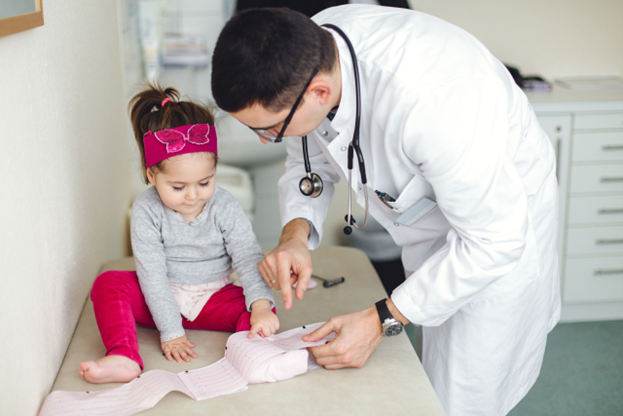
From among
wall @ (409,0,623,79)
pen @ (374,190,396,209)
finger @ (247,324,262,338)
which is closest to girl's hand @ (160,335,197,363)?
finger @ (247,324,262,338)

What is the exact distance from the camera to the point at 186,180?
4.03 ft

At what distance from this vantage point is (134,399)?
0.99 m

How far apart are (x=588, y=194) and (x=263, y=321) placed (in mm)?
1741

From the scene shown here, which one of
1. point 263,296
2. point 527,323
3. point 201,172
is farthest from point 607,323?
point 201,172

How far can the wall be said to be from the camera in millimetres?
2705

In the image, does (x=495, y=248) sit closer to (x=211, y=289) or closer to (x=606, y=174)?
(x=211, y=289)

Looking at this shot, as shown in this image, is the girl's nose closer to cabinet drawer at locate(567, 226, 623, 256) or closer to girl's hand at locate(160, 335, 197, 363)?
girl's hand at locate(160, 335, 197, 363)

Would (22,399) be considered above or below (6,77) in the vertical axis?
below

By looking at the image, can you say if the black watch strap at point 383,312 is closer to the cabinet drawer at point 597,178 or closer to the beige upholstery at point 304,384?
the beige upholstery at point 304,384

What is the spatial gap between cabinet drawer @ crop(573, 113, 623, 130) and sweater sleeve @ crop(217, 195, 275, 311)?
1605 millimetres

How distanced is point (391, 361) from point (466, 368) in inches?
9.3

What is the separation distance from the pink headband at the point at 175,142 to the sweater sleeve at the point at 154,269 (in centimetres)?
13

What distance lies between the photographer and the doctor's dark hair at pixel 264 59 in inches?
34.2

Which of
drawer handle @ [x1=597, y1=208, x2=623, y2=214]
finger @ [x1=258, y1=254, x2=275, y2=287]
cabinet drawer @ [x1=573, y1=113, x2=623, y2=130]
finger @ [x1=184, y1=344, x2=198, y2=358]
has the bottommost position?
drawer handle @ [x1=597, y1=208, x2=623, y2=214]
